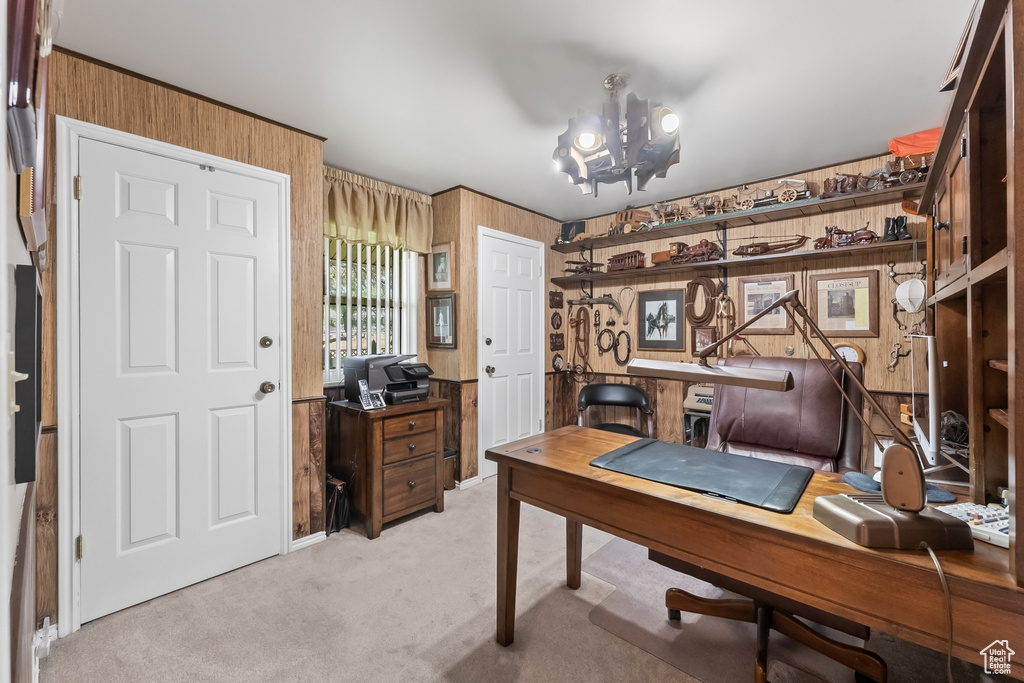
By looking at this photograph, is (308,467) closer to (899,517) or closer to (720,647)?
(720,647)

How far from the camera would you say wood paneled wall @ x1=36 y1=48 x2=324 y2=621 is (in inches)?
74.4

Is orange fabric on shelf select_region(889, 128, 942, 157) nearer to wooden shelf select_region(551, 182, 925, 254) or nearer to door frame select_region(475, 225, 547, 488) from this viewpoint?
wooden shelf select_region(551, 182, 925, 254)

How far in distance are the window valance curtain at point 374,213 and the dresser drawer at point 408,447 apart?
1551mm

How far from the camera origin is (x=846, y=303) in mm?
3207

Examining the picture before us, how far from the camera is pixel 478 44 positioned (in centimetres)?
187

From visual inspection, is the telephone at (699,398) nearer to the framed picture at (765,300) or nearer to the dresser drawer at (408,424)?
the framed picture at (765,300)

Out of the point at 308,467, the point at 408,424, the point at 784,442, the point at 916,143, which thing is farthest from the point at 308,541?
the point at 916,143

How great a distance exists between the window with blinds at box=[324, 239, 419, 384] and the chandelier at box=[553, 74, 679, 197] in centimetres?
197

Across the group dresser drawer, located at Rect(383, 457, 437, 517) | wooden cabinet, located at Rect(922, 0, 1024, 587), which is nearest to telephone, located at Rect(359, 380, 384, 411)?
dresser drawer, located at Rect(383, 457, 437, 517)

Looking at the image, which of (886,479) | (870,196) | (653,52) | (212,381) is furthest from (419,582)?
(870,196)

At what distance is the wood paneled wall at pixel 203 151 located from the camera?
6.20 feet

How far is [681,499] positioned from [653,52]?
183 centimetres

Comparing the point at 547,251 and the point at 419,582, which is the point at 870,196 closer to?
the point at 547,251

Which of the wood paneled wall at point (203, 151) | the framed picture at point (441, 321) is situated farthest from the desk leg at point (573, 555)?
the framed picture at point (441, 321)
